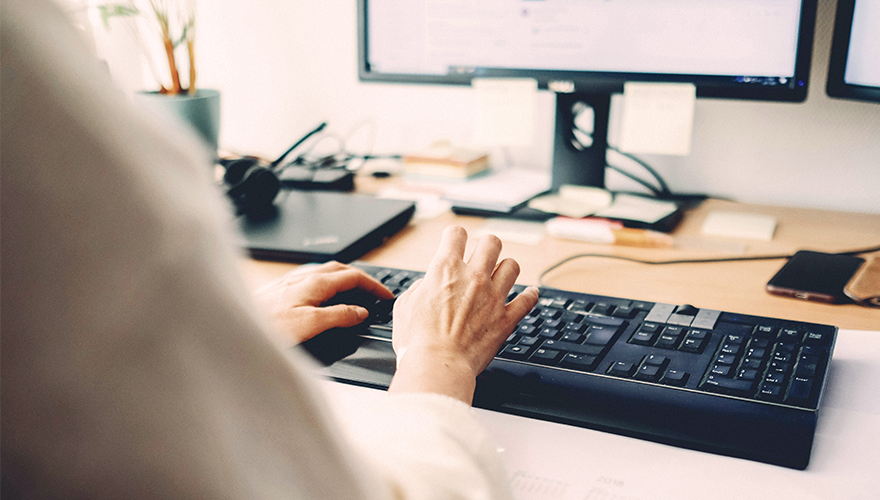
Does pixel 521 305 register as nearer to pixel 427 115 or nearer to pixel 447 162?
pixel 447 162

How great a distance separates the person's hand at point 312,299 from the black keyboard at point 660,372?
0.03 metres

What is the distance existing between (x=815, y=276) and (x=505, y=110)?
18.3 inches

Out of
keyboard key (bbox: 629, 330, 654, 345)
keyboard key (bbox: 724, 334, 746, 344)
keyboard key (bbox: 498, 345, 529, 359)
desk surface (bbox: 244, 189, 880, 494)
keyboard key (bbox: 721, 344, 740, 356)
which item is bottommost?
desk surface (bbox: 244, 189, 880, 494)

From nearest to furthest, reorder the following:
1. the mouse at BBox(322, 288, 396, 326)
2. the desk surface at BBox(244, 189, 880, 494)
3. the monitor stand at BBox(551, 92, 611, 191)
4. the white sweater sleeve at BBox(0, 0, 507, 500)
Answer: the white sweater sleeve at BBox(0, 0, 507, 500)
the desk surface at BBox(244, 189, 880, 494)
the mouse at BBox(322, 288, 396, 326)
the monitor stand at BBox(551, 92, 611, 191)

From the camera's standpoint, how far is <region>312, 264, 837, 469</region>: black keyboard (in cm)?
45

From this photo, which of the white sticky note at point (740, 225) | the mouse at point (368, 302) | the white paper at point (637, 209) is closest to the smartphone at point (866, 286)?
the white sticky note at point (740, 225)

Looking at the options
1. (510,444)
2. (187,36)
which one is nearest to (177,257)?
(510,444)

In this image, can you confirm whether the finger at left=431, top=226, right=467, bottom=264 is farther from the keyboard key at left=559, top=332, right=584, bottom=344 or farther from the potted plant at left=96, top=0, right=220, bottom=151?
Result: the potted plant at left=96, top=0, right=220, bottom=151

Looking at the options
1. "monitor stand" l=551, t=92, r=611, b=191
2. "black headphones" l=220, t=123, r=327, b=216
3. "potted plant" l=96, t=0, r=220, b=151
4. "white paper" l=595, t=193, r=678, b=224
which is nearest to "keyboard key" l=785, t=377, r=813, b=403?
"white paper" l=595, t=193, r=678, b=224

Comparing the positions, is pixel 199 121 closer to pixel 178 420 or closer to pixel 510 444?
pixel 510 444

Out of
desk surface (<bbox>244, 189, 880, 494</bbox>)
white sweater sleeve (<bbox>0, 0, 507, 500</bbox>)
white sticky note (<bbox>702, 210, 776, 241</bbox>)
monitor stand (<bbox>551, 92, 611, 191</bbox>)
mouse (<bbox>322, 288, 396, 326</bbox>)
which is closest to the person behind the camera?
white sweater sleeve (<bbox>0, 0, 507, 500</bbox>)

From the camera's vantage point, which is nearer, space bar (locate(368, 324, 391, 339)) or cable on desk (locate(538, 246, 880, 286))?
space bar (locate(368, 324, 391, 339))

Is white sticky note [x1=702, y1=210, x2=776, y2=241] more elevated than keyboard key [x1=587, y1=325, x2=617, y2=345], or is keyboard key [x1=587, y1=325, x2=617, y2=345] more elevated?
white sticky note [x1=702, y1=210, x2=776, y2=241]

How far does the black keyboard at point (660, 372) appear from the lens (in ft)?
1.47
